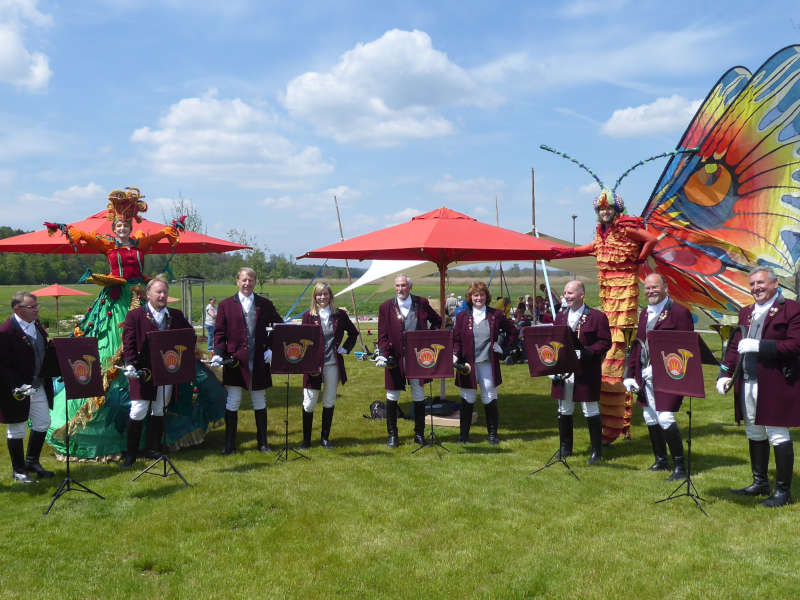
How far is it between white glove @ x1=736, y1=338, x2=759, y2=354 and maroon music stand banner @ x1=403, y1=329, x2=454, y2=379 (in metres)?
2.61

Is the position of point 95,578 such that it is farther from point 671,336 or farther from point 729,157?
point 729,157

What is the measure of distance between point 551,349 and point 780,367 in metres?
1.80

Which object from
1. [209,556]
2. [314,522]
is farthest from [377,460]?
[209,556]

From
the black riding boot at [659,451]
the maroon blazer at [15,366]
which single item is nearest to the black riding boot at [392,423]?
the black riding boot at [659,451]

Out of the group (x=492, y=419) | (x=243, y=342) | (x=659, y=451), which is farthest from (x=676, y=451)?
(x=243, y=342)

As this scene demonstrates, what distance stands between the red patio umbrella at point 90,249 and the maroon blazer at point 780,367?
6623mm

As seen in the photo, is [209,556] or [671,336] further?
[671,336]

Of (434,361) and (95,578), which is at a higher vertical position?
(434,361)

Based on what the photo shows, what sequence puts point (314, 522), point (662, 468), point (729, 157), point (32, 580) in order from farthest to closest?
point (729, 157) < point (662, 468) < point (314, 522) < point (32, 580)

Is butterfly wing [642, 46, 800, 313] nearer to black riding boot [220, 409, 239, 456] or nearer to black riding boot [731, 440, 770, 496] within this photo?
black riding boot [731, 440, 770, 496]

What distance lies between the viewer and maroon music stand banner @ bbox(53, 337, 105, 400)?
493 centimetres

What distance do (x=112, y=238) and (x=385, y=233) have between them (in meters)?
3.25

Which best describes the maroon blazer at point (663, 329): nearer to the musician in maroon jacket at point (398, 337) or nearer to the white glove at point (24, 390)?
the musician in maroon jacket at point (398, 337)

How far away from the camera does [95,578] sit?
3.66 m
